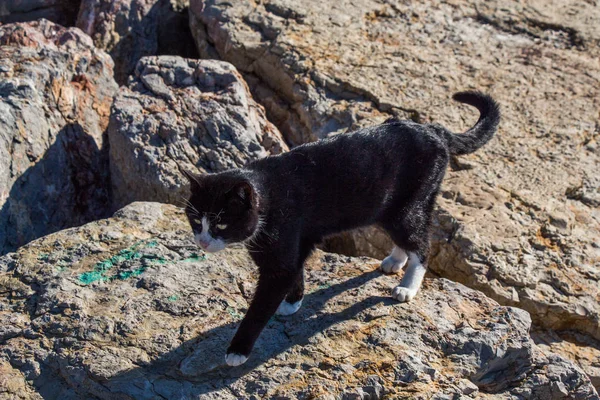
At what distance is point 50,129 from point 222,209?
7.79 feet

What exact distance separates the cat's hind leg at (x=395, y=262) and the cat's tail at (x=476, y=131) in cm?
76

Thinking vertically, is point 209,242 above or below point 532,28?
below

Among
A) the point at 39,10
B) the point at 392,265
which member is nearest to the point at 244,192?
the point at 392,265

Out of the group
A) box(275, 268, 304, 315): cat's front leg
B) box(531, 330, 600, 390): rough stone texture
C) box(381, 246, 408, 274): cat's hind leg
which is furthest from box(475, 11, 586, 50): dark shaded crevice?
box(275, 268, 304, 315): cat's front leg

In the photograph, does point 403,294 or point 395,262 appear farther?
point 395,262

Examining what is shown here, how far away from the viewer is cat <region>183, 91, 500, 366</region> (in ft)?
13.3

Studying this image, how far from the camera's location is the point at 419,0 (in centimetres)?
788

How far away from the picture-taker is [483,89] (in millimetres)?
6883

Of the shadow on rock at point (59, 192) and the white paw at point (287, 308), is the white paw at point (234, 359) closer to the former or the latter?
the white paw at point (287, 308)

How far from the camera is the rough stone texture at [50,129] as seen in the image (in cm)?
541

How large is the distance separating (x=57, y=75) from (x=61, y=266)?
202 centimetres

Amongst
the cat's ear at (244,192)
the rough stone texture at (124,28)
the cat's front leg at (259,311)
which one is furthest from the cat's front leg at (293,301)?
the rough stone texture at (124,28)

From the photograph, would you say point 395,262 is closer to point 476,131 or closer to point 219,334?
point 476,131

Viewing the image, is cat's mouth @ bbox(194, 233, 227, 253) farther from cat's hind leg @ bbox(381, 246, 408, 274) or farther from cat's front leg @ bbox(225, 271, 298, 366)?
cat's hind leg @ bbox(381, 246, 408, 274)
